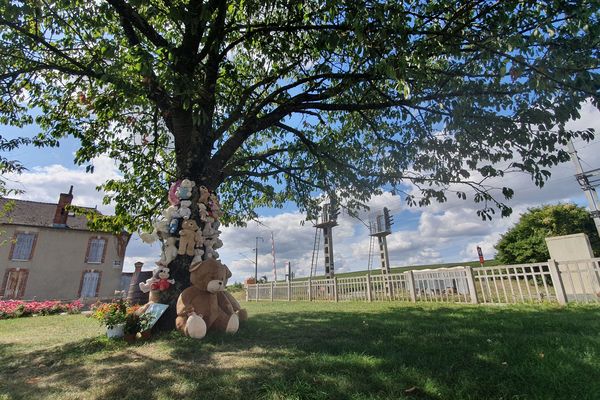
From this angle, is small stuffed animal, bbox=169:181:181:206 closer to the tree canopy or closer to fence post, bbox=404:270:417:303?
the tree canopy

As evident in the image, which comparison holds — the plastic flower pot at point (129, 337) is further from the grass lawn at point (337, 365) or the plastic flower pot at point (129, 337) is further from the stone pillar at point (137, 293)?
the stone pillar at point (137, 293)

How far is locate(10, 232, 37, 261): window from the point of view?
24109 mm

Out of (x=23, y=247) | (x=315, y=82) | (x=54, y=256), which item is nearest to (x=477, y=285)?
(x=315, y=82)

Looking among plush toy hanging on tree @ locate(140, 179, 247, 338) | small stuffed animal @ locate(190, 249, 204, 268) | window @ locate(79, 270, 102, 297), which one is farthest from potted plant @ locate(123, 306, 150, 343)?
window @ locate(79, 270, 102, 297)

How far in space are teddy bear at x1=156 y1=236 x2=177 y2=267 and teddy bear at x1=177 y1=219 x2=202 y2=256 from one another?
5.5 inches

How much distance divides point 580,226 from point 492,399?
26.6m

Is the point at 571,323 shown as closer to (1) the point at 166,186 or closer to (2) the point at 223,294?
(2) the point at 223,294

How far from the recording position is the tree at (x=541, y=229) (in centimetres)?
2111

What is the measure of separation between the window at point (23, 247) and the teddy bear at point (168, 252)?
26067 millimetres

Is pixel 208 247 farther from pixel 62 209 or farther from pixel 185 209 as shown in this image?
pixel 62 209

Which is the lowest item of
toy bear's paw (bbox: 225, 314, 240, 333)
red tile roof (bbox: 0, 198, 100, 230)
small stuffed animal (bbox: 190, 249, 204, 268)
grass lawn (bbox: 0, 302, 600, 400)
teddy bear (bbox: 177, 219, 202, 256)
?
grass lawn (bbox: 0, 302, 600, 400)

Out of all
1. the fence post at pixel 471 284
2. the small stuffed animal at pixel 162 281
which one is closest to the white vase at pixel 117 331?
the small stuffed animal at pixel 162 281

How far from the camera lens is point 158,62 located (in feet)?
14.9

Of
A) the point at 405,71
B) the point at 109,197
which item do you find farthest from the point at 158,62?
the point at 109,197
